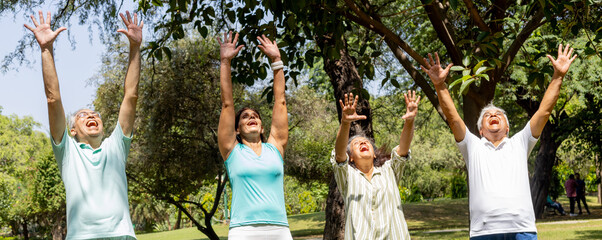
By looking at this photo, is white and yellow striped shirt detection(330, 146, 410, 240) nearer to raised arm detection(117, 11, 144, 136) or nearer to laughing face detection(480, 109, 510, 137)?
laughing face detection(480, 109, 510, 137)

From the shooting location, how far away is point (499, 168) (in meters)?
4.46

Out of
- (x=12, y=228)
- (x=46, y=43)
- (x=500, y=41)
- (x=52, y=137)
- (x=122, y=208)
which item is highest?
(x=500, y=41)

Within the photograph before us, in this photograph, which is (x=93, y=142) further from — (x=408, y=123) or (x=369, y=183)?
(x=408, y=123)

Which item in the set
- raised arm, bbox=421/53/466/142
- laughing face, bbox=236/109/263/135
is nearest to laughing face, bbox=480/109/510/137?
raised arm, bbox=421/53/466/142

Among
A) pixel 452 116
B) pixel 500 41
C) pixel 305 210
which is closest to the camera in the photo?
pixel 452 116

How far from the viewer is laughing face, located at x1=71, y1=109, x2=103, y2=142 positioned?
414cm

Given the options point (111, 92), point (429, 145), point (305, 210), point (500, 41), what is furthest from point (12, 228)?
point (500, 41)

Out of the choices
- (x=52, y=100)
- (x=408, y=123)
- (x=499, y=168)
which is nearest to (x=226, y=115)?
(x=52, y=100)

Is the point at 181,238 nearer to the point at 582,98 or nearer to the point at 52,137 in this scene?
the point at 582,98

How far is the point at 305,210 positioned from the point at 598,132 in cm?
1899

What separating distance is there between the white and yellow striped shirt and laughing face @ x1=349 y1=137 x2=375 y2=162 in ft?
0.36

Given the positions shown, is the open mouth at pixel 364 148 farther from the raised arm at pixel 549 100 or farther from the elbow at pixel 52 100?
the elbow at pixel 52 100

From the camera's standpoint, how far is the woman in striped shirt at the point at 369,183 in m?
4.68

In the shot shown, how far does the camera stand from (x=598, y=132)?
19.4 meters
